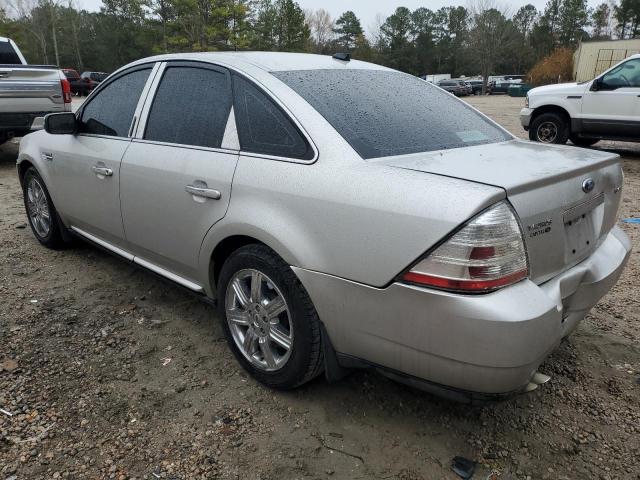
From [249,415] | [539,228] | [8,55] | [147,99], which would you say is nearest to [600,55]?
[8,55]

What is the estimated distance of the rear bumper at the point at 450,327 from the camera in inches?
70.7

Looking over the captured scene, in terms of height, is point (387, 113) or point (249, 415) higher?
point (387, 113)

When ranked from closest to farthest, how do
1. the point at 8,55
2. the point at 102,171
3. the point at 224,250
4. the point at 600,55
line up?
the point at 224,250 < the point at 102,171 < the point at 8,55 < the point at 600,55

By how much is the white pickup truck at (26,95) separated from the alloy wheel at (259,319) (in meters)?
6.53

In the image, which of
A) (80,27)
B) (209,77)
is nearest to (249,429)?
(209,77)

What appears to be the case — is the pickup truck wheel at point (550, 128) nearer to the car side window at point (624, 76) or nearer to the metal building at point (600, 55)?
Result: the car side window at point (624, 76)

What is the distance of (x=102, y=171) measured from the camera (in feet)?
11.1

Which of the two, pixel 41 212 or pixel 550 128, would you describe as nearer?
pixel 41 212

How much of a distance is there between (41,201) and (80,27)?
66051 mm

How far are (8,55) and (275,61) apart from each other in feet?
28.5

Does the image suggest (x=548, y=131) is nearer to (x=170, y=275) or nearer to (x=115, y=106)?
(x=115, y=106)

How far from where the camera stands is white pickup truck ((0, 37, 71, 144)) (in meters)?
7.66

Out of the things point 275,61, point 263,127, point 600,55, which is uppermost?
point 600,55

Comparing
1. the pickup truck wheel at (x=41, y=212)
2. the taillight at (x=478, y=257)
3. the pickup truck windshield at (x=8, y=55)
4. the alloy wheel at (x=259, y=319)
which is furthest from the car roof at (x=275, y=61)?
the pickup truck windshield at (x=8, y=55)
